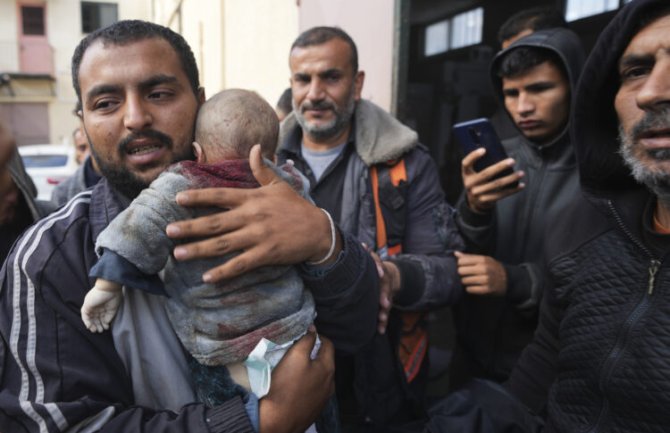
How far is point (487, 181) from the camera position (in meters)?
2.31

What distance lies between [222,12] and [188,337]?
8.09 meters

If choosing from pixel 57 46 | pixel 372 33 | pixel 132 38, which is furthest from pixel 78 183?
pixel 57 46

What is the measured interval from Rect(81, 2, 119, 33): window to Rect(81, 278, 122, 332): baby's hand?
25.6 metres

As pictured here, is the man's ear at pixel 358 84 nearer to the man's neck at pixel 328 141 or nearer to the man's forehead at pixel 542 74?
the man's neck at pixel 328 141

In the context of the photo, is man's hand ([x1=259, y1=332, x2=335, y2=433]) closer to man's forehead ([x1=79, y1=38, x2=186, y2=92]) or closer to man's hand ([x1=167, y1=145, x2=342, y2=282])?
man's hand ([x1=167, y1=145, x2=342, y2=282])

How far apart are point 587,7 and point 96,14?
2463 cm

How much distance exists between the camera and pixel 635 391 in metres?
1.41

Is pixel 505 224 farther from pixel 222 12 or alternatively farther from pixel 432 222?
pixel 222 12

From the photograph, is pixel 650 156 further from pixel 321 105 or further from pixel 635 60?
pixel 321 105

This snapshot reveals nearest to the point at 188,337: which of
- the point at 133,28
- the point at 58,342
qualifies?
the point at 58,342

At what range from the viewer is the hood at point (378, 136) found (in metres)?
2.55

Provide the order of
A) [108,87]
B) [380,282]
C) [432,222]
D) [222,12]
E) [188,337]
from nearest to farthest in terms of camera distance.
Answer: [188,337], [108,87], [380,282], [432,222], [222,12]

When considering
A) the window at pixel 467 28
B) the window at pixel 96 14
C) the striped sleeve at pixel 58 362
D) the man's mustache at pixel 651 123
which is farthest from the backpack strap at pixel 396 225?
the window at pixel 96 14

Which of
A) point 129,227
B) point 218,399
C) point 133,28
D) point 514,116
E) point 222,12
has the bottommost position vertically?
point 218,399
